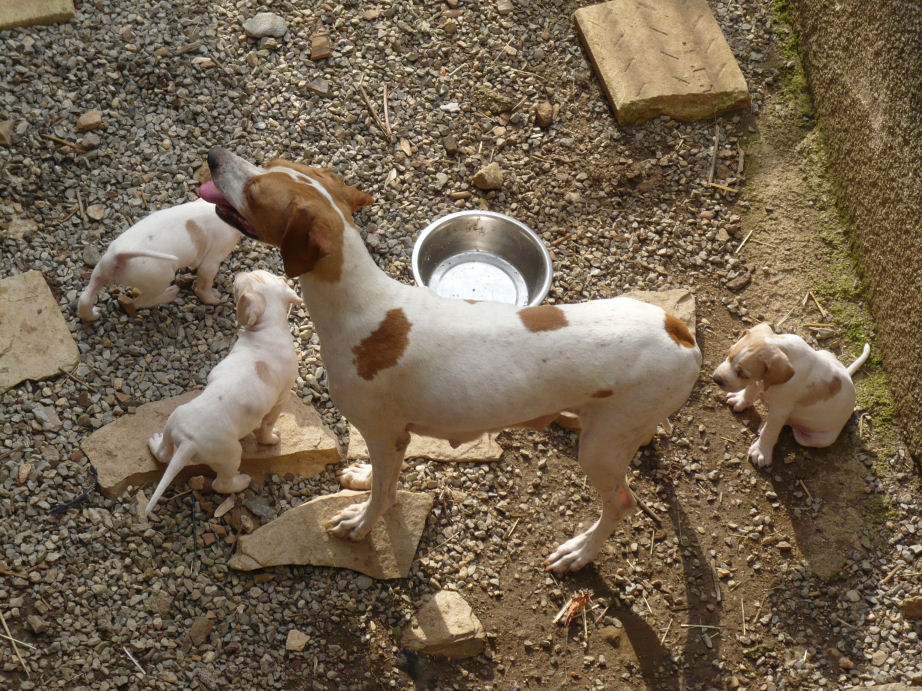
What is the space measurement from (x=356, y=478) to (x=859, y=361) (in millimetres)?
3168

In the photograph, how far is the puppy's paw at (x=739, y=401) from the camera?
540cm

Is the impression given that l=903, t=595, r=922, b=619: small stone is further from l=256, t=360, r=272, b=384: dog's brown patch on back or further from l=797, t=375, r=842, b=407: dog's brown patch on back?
l=256, t=360, r=272, b=384: dog's brown patch on back

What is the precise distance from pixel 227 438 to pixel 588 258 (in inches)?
108

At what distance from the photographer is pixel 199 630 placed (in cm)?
436

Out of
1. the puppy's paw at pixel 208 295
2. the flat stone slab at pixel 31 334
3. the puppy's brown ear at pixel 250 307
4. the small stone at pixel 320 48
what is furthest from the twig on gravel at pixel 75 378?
the small stone at pixel 320 48

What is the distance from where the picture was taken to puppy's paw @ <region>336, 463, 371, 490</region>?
486 cm

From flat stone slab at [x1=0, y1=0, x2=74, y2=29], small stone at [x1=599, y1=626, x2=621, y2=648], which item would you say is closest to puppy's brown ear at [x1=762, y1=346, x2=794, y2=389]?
small stone at [x1=599, y1=626, x2=621, y2=648]

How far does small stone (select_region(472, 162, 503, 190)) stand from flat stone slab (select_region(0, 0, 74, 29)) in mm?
3136

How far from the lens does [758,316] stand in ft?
19.1

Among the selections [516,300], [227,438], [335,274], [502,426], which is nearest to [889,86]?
[516,300]

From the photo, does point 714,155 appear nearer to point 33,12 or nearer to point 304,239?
point 304,239

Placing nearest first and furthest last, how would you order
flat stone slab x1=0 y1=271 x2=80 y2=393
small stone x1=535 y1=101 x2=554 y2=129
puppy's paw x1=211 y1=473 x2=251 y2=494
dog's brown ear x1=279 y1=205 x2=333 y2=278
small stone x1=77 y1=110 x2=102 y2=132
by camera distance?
dog's brown ear x1=279 y1=205 x2=333 y2=278
puppy's paw x1=211 y1=473 x2=251 y2=494
flat stone slab x1=0 y1=271 x2=80 y2=393
small stone x1=77 y1=110 x2=102 y2=132
small stone x1=535 y1=101 x2=554 y2=129

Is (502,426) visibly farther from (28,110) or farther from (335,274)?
(28,110)

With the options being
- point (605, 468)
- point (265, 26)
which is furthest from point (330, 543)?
point (265, 26)
